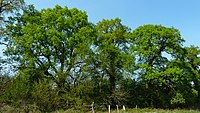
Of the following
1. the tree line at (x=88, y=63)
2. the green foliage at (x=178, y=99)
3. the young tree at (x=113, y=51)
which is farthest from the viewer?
the green foliage at (x=178, y=99)

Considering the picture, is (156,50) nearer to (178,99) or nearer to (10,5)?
(178,99)

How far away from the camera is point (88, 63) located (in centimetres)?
3862

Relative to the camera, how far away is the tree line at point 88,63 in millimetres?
36562

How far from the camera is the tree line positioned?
1439 inches

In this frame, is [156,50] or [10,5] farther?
[156,50]

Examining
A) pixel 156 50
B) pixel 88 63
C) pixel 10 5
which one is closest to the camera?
pixel 10 5

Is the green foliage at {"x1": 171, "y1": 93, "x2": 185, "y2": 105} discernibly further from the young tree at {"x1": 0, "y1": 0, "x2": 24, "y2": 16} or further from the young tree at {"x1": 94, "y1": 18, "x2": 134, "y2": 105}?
the young tree at {"x1": 0, "y1": 0, "x2": 24, "y2": 16}

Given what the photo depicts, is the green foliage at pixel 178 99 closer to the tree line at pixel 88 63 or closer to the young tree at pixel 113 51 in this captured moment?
the tree line at pixel 88 63

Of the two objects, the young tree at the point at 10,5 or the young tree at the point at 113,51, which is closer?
the young tree at the point at 10,5

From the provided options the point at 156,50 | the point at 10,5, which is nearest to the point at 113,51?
A: the point at 156,50

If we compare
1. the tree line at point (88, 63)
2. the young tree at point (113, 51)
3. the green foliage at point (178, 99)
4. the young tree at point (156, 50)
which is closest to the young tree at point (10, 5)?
the tree line at point (88, 63)

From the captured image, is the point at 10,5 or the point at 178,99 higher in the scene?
the point at 10,5

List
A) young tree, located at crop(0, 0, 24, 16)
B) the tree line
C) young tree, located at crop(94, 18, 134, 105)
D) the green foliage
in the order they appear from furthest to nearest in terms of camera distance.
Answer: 1. the green foliage
2. young tree, located at crop(94, 18, 134, 105)
3. the tree line
4. young tree, located at crop(0, 0, 24, 16)

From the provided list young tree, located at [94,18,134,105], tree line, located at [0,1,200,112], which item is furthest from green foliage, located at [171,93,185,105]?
young tree, located at [94,18,134,105]
